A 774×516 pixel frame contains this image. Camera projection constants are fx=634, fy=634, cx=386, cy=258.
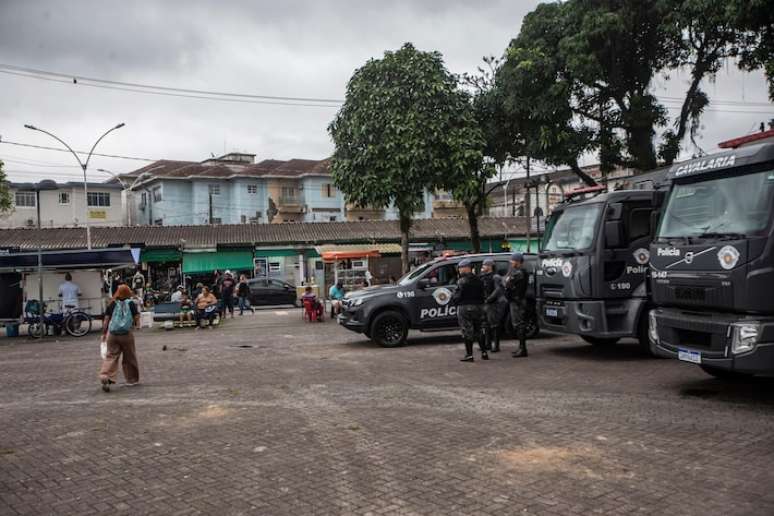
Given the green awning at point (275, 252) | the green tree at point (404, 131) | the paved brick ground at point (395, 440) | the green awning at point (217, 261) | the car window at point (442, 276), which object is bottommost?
the paved brick ground at point (395, 440)

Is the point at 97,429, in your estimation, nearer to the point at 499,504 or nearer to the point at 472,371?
the point at 499,504

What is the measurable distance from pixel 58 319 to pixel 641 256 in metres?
16.4

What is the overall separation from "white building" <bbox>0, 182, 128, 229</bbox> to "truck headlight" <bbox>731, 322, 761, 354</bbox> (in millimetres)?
52376

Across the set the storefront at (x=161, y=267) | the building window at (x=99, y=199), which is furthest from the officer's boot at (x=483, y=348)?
the building window at (x=99, y=199)

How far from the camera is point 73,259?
18812 millimetres

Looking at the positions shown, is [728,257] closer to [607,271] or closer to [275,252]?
[607,271]

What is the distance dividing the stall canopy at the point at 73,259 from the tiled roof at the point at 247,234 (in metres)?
18.6

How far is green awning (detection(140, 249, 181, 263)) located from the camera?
123ft

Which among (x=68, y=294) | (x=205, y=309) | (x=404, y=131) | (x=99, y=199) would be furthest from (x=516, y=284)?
(x=99, y=199)

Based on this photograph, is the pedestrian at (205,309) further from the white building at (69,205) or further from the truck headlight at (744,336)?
the white building at (69,205)

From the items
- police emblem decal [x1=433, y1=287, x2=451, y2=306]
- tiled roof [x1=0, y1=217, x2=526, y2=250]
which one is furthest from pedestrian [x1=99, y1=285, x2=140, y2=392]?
tiled roof [x1=0, y1=217, x2=526, y2=250]

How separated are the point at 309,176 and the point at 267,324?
111ft

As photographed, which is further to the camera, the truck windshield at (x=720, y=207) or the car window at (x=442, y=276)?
the car window at (x=442, y=276)

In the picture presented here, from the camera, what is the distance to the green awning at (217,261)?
3783 cm
